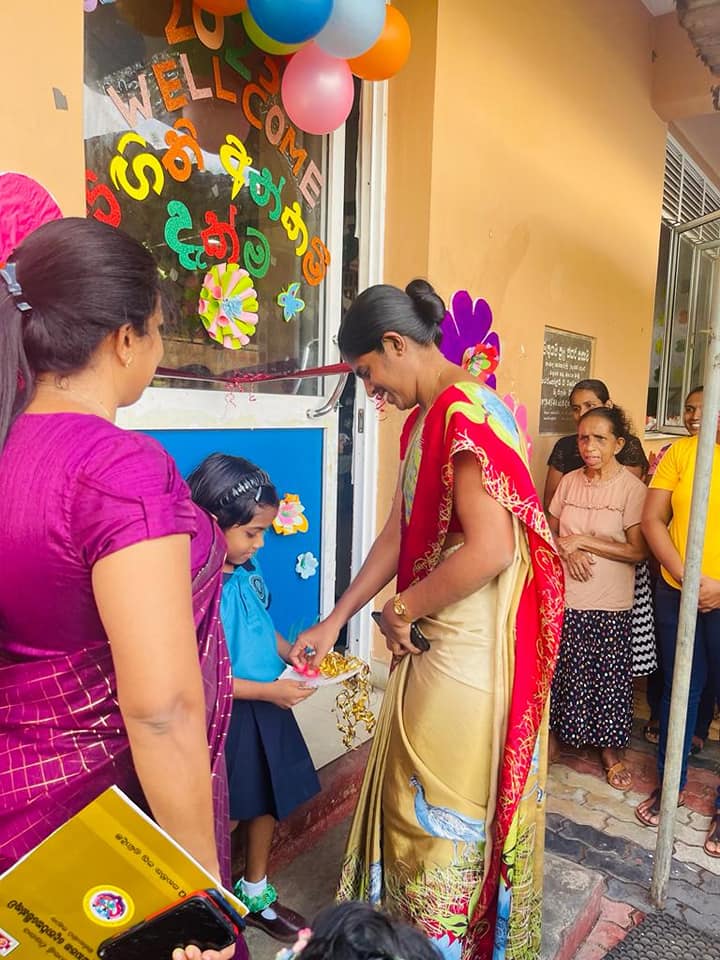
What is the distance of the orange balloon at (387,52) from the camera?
2.33 meters

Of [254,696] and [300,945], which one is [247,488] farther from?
[300,945]

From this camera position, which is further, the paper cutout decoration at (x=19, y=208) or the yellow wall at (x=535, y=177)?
the yellow wall at (x=535, y=177)

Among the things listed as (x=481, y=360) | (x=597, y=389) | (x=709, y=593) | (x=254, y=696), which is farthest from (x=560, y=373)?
(x=254, y=696)

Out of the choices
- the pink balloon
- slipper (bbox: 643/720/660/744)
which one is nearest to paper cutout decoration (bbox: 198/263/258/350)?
the pink balloon

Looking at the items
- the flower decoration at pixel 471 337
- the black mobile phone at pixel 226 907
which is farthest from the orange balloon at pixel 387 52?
the black mobile phone at pixel 226 907

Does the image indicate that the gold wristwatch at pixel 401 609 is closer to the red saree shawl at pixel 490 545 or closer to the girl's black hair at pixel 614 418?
the red saree shawl at pixel 490 545

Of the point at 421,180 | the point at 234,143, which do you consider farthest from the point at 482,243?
the point at 234,143

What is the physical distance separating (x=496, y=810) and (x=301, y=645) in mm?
634

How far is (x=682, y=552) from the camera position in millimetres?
2811

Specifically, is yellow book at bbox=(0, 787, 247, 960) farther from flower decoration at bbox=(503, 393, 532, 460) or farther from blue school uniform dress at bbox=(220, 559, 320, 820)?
flower decoration at bbox=(503, 393, 532, 460)

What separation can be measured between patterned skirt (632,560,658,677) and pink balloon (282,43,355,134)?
2306 millimetres

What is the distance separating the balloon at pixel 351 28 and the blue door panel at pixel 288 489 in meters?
1.23

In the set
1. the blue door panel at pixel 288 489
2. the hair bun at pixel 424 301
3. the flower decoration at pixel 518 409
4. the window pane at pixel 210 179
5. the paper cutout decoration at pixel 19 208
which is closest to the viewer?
the paper cutout decoration at pixel 19 208

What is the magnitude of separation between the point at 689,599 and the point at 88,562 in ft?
6.16
